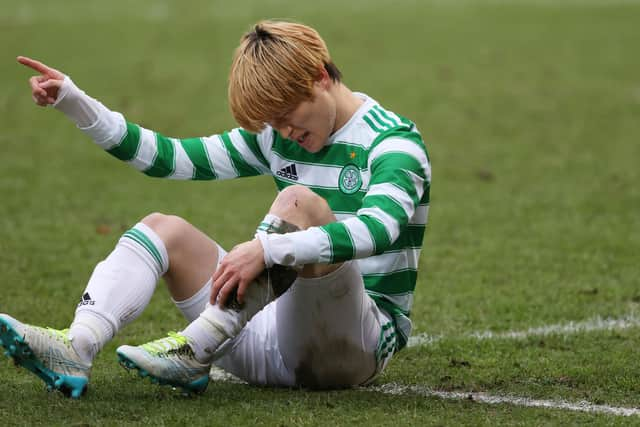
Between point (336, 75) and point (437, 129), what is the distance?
26.1 ft

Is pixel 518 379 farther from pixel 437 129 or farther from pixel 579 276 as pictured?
pixel 437 129

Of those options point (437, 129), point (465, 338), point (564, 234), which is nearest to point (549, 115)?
point (437, 129)

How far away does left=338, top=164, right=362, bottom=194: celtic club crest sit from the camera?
14.3ft

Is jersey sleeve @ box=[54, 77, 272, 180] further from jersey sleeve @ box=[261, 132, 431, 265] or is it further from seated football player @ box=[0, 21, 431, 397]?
jersey sleeve @ box=[261, 132, 431, 265]

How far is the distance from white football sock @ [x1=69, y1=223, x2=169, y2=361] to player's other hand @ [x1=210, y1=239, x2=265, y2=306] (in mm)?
416

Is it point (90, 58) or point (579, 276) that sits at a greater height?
point (579, 276)

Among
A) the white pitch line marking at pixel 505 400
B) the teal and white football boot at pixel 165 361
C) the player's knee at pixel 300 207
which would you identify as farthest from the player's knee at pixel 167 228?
the white pitch line marking at pixel 505 400

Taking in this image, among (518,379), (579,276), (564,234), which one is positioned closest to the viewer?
(518,379)

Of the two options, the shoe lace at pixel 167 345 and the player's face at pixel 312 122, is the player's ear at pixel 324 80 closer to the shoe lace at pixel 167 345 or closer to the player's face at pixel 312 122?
the player's face at pixel 312 122

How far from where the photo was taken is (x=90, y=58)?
14695 mm

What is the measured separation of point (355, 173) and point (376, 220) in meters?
0.52

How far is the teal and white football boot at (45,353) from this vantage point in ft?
12.7

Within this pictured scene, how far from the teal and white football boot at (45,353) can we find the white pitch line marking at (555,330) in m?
2.00

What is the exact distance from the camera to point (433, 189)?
10.0 m
